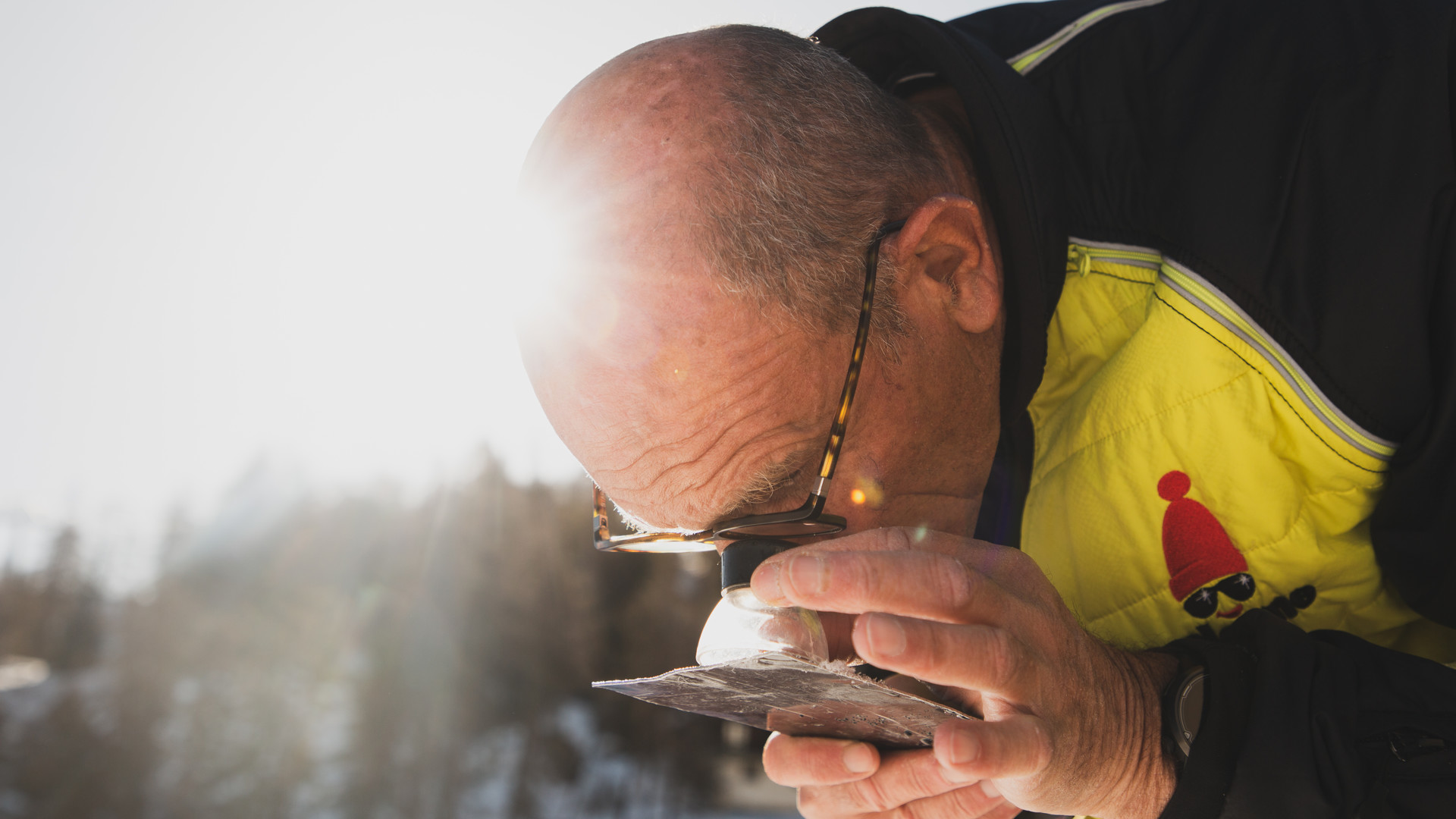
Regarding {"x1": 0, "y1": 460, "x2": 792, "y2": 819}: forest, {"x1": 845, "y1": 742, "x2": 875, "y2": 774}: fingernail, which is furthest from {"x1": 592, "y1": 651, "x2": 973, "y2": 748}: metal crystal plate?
{"x1": 0, "y1": 460, "x2": 792, "y2": 819}: forest

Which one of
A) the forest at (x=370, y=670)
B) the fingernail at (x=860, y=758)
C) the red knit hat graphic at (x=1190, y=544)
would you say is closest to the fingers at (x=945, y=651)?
the fingernail at (x=860, y=758)

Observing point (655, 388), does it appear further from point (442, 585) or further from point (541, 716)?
point (541, 716)

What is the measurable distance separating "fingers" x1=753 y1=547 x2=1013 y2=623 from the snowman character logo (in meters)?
0.84

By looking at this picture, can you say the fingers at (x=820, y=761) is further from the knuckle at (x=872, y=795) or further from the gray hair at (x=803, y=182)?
the gray hair at (x=803, y=182)

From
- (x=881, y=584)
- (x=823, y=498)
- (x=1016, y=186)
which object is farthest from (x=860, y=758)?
(x=1016, y=186)

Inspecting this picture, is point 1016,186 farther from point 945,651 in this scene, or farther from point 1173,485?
point 945,651

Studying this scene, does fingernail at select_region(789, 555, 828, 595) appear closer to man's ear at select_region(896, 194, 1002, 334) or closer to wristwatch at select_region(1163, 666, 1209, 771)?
wristwatch at select_region(1163, 666, 1209, 771)

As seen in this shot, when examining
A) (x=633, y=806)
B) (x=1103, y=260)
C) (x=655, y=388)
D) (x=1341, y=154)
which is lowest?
(x=633, y=806)

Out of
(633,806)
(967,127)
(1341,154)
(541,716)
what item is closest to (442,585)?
(541,716)

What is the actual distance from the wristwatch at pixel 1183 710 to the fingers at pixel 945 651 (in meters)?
0.44

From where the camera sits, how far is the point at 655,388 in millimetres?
1332

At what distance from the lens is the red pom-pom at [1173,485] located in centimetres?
149

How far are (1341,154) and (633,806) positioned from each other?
10462 millimetres

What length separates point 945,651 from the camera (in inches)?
31.9
